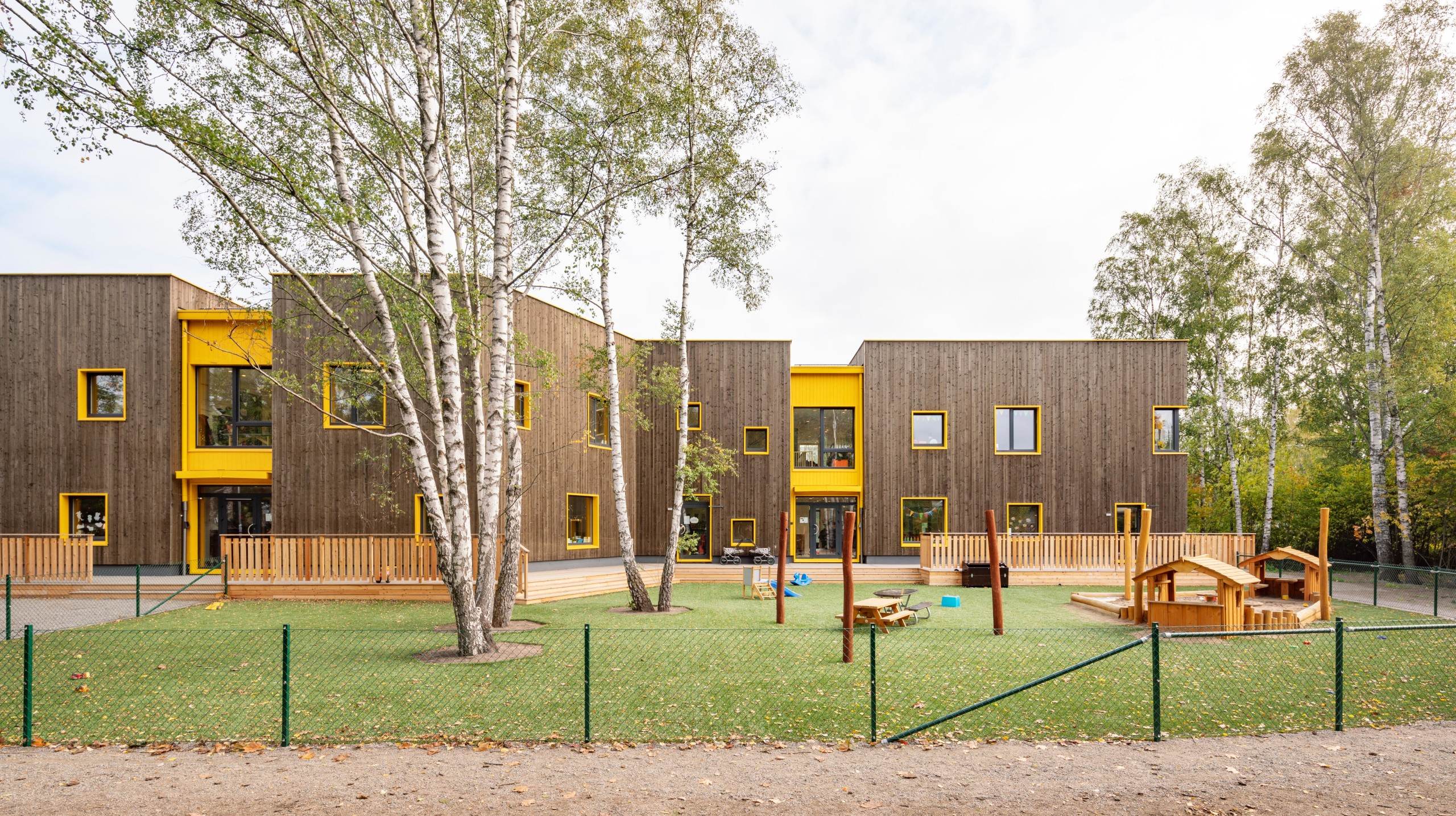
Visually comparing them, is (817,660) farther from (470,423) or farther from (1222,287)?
(1222,287)

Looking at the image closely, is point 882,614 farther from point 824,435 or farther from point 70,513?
point 70,513

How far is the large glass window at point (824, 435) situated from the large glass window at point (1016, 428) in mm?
4504

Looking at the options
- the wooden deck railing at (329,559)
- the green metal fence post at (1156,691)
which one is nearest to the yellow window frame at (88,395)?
the wooden deck railing at (329,559)

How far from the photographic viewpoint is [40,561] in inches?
666

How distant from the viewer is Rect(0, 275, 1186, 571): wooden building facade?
728 inches

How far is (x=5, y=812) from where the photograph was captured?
17.7 feet

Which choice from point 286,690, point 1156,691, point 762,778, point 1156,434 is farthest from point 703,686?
point 1156,434

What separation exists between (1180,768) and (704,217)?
40.8 feet

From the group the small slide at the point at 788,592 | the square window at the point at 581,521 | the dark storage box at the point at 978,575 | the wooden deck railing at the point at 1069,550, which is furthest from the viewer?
the square window at the point at 581,521

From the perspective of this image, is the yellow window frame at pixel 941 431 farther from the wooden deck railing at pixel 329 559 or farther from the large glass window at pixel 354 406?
the large glass window at pixel 354 406

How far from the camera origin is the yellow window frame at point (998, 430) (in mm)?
24391

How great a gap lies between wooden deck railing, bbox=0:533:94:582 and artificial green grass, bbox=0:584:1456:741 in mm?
4823

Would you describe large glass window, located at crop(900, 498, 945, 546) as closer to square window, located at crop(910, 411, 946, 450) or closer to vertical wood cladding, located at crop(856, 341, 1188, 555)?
vertical wood cladding, located at crop(856, 341, 1188, 555)

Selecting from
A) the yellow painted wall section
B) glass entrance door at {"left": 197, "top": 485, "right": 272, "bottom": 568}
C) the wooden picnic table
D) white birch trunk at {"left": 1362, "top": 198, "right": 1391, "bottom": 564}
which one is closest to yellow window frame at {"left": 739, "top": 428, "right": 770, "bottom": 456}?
the yellow painted wall section
